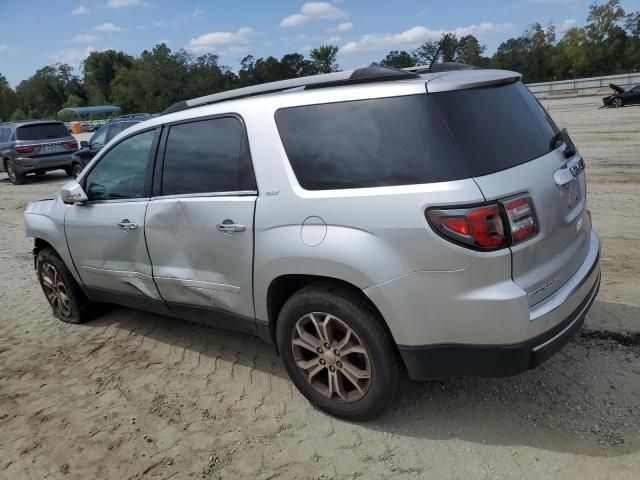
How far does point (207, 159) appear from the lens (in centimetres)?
341

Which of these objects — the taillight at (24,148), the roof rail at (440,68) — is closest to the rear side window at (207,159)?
the roof rail at (440,68)

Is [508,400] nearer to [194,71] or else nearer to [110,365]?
[110,365]

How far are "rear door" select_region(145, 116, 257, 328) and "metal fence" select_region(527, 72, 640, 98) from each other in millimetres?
46246

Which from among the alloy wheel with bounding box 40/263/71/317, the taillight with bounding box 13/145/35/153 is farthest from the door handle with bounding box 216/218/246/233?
the taillight with bounding box 13/145/35/153

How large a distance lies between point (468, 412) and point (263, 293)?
137 centimetres

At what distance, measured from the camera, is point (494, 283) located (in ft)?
7.98

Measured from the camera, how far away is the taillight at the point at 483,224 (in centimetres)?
239

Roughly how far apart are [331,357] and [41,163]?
49.2 ft

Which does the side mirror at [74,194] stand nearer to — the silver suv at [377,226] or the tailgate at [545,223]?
the silver suv at [377,226]

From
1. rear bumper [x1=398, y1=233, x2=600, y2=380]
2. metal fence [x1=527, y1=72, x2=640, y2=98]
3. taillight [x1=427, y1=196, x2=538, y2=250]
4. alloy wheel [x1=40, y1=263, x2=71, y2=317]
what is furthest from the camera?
metal fence [x1=527, y1=72, x2=640, y2=98]

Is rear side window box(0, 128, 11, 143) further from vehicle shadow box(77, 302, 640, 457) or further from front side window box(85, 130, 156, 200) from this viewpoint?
vehicle shadow box(77, 302, 640, 457)

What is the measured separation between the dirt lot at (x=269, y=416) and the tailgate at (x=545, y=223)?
31.7 inches

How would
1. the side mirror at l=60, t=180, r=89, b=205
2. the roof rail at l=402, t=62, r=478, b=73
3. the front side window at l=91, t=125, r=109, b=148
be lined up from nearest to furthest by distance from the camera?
the roof rail at l=402, t=62, r=478, b=73
the side mirror at l=60, t=180, r=89, b=205
the front side window at l=91, t=125, r=109, b=148

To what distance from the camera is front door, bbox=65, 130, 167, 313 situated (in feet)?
12.6
